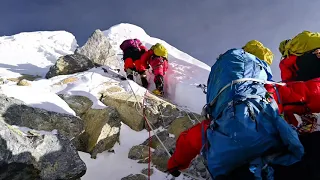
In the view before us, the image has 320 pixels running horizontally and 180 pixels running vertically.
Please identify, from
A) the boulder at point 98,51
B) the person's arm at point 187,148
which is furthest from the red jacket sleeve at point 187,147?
the boulder at point 98,51

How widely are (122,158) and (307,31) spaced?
356 cm

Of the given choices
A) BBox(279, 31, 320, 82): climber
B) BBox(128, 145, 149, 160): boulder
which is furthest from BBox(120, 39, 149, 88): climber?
BBox(279, 31, 320, 82): climber

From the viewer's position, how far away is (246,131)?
7.54ft

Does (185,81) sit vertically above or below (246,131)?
below

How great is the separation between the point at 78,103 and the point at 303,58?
14.4ft

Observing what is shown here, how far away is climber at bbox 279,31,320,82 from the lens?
13.6 feet

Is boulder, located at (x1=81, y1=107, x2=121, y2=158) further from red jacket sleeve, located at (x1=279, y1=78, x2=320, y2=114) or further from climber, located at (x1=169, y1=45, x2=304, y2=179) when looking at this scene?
red jacket sleeve, located at (x1=279, y1=78, x2=320, y2=114)

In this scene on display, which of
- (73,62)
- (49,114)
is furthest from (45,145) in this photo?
(73,62)

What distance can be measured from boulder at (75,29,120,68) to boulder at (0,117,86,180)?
23.8 ft

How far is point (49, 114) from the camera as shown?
5.63 meters

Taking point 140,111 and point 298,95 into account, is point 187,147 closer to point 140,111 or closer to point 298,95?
point 298,95

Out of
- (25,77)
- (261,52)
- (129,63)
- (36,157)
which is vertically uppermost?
(261,52)

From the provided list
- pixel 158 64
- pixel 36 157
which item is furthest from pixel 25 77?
pixel 36 157

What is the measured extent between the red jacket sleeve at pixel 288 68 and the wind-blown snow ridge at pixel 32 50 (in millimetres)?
7418
